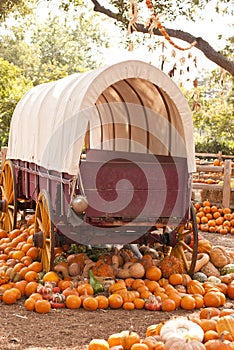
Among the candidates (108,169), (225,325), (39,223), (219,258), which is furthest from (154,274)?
(225,325)

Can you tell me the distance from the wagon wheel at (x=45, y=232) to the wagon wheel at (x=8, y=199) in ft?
5.77

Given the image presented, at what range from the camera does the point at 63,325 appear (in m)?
4.95

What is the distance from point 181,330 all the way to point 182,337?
0.51 feet

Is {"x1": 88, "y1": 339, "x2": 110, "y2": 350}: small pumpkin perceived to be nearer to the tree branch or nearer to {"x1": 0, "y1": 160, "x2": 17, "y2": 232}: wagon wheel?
{"x1": 0, "y1": 160, "x2": 17, "y2": 232}: wagon wheel

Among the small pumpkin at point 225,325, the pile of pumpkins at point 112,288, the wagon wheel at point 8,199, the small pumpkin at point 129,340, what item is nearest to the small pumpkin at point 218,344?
the small pumpkin at point 225,325

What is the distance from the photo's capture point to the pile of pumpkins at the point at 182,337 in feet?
10.8

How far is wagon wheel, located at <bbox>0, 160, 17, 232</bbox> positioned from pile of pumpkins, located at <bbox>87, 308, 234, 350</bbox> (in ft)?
16.4

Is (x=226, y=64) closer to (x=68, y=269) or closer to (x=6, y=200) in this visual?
(x=6, y=200)

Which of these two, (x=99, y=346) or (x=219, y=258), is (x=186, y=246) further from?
(x=99, y=346)

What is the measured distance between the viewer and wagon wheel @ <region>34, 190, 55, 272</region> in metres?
6.05

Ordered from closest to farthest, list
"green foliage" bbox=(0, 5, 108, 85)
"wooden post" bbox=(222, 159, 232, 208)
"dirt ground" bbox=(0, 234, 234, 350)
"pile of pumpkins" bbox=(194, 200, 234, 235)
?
"dirt ground" bbox=(0, 234, 234, 350), "pile of pumpkins" bbox=(194, 200, 234, 235), "wooden post" bbox=(222, 159, 232, 208), "green foliage" bbox=(0, 5, 108, 85)

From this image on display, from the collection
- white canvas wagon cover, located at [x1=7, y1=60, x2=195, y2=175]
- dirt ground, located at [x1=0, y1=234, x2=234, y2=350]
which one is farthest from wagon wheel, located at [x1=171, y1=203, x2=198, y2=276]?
dirt ground, located at [x1=0, y1=234, x2=234, y2=350]

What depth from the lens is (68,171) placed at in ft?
19.4

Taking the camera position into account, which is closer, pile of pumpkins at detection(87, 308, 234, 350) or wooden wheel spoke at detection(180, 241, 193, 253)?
pile of pumpkins at detection(87, 308, 234, 350)
